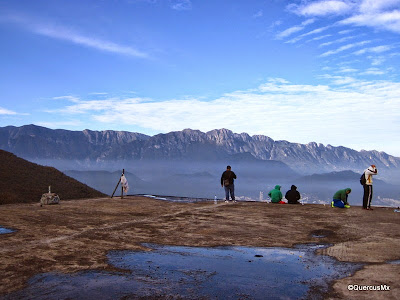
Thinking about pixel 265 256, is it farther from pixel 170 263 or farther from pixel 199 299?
pixel 199 299

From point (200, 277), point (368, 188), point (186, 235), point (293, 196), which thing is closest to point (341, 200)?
point (368, 188)

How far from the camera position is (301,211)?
69.6 ft

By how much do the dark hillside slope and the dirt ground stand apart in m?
38.4

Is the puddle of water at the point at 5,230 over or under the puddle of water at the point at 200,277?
over

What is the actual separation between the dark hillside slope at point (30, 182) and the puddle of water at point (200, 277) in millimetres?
45929

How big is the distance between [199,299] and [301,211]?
51.7 feet

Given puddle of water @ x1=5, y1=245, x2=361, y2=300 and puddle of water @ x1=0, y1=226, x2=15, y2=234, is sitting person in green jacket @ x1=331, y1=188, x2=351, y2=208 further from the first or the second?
puddle of water @ x1=0, y1=226, x2=15, y2=234

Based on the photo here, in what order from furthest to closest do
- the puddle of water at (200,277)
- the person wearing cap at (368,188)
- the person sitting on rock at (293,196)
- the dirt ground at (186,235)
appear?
1. the person sitting on rock at (293,196)
2. the person wearing cap at (368,188)
3. the dirt ground at (186,235)
4. the puddle of water at (200,277)

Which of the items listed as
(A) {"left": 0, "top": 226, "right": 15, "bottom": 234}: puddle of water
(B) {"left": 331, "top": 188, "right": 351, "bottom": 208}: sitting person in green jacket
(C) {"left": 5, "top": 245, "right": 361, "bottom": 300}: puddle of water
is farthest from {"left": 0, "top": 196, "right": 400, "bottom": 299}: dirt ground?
(B) {"left": 331, "top": 188, "right": 351, "bottom": 208}: sitting person in green jacket

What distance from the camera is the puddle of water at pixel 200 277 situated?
705 centimetres

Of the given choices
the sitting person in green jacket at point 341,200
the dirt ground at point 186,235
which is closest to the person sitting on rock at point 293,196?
the sitting person in green jacket at point 341,200

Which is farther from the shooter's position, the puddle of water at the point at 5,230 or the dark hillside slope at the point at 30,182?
the dark hillside slope at the point at 30,182

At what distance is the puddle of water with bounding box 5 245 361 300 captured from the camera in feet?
23.1

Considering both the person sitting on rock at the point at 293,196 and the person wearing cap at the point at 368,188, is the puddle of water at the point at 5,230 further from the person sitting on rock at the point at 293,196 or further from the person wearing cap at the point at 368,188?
the person wearing cap at the point at 368,188
